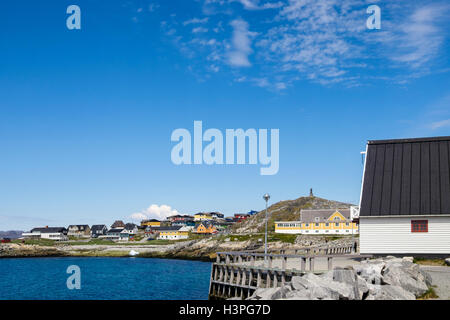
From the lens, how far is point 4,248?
5487 inches

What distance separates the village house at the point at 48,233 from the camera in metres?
176

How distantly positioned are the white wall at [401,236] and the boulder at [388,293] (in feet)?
58.2

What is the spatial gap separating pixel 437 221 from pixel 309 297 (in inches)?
845

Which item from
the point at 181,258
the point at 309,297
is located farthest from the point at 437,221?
the point at 181,258

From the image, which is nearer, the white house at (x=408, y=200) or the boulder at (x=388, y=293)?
the boulder at (x=388, y=293)

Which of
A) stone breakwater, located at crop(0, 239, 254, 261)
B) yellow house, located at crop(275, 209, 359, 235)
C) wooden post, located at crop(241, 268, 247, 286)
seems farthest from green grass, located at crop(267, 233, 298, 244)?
wooden post, located at crop(241, 268, 247, 286)

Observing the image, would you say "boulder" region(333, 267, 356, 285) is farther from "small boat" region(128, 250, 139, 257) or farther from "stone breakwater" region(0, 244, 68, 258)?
"stone breakwater" region(0, 244, 68, 258)

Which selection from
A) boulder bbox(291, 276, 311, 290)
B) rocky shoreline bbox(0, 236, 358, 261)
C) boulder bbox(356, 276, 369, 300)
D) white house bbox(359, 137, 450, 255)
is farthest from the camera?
rocky shoreline bbox(0, 236, 358, 261)

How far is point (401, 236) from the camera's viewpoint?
33.2 metres

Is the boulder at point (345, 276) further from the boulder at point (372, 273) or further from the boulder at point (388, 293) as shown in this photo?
the boulder at point (372, 273)

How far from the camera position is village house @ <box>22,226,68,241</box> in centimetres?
17609

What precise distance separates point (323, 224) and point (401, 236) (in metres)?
74.9

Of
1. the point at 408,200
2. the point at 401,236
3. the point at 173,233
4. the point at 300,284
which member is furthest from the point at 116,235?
the point at 300,284

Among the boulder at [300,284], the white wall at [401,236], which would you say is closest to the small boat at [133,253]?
the white wall at [401,236]
